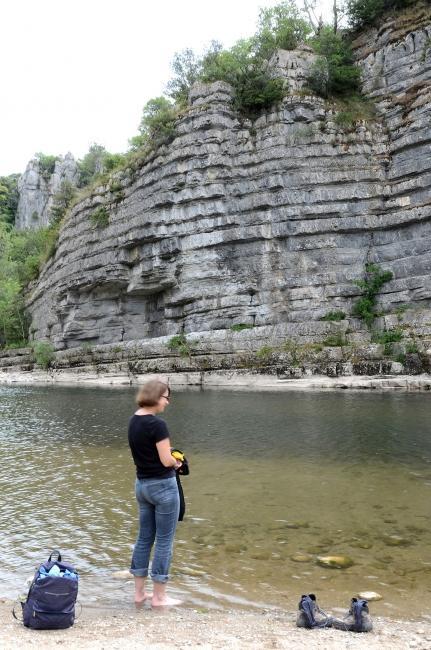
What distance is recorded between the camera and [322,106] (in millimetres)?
40625

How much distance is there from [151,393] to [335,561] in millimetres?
3068

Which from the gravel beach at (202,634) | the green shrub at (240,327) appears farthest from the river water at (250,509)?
the green shrub at (240,327)

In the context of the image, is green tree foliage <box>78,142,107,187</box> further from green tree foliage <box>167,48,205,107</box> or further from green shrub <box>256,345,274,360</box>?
green shrub <box>256,345,274,360</box>

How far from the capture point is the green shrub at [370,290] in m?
34.5

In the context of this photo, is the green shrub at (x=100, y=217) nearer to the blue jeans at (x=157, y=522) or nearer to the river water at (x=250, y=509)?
the river water at (x=250, y=509)

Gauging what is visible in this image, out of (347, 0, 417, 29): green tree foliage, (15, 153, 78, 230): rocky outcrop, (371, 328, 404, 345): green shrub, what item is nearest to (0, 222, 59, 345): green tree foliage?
(347, 0, 417, 29): green tree foliage

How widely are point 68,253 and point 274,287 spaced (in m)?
22.5

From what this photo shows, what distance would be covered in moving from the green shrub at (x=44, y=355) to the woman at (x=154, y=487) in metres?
42.5

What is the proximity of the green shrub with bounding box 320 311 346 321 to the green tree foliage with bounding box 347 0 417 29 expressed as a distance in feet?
88.8

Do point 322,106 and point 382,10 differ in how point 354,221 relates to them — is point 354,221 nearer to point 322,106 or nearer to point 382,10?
point 322,106

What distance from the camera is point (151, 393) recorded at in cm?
492

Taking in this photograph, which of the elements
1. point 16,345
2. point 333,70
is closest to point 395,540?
point 333,70

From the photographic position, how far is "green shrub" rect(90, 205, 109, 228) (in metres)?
45.6

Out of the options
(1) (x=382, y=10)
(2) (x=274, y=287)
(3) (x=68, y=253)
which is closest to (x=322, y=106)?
(1) (x=382, y=10)
